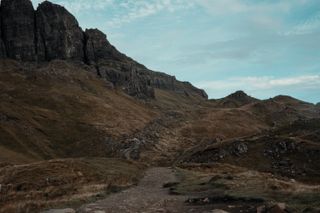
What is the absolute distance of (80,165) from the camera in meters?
66.2

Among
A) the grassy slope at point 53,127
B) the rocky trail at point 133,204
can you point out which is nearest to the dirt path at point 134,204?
the rocky trail at point 133,204

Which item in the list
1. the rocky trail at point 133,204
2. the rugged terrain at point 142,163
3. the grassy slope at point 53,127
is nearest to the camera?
the rocky trail at point 133,204

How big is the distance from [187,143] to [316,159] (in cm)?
8197

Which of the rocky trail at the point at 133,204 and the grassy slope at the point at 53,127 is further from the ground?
the grassy slope at the point at 53,127

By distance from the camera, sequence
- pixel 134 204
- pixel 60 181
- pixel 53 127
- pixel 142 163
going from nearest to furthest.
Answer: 1. pixel 134 204
2. pixel 60 181
3. pixel 142 163
4. pixel 53 127

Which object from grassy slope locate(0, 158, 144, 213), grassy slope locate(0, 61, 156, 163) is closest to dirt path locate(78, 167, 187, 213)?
grassy slope locate(0, 158, 144, 213)

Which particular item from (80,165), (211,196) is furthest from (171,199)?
(80,165)

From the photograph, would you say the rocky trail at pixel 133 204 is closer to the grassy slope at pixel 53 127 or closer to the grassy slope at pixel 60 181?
the grassy slope at pixel 60 181

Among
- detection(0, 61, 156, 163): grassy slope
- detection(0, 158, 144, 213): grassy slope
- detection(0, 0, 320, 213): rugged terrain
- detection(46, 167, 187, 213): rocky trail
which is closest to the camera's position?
detection(46, 167, 187, 213): rocky trail

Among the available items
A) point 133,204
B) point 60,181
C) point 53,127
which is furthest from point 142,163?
point 53,127

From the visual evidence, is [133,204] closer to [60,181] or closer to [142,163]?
[60,181]

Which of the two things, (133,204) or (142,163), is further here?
(142,163)

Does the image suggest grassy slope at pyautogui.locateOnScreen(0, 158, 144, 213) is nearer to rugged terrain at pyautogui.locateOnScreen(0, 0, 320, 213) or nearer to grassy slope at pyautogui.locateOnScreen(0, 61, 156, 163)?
rugged terrain at pyautogui.locateOnScreen(0, 0, 320, 213)

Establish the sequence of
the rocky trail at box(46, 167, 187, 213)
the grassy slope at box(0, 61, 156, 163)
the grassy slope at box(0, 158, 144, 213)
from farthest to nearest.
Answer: the grassy slope at box(0, 61, 156, 163) → the grassy slope at box(0, 158, 144, 213) → the rocky trail at box(46, 167, 187, 213)
